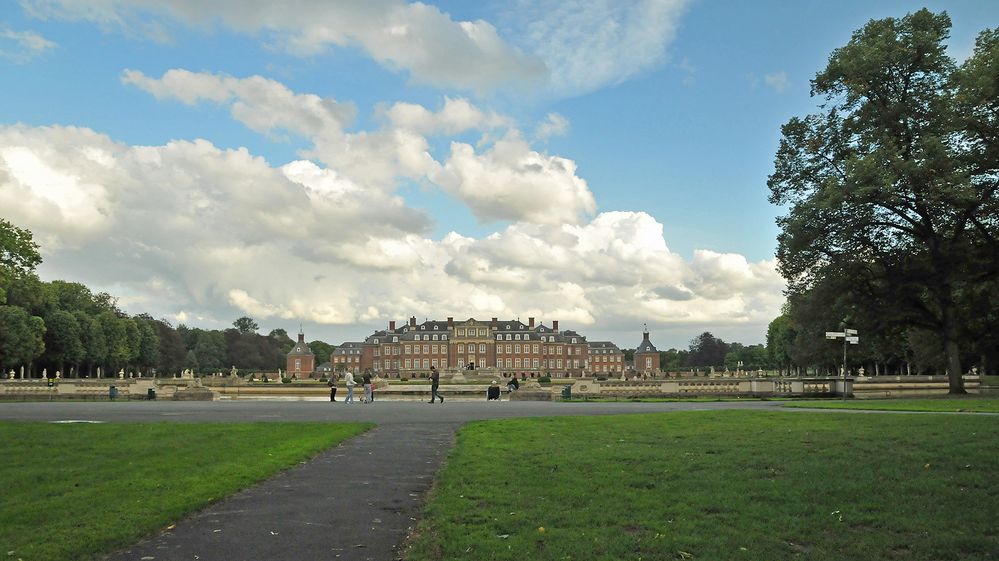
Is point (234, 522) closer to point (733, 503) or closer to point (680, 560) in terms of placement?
point (680, 560)

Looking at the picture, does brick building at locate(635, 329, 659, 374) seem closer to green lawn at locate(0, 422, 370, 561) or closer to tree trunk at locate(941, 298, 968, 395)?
tree trunk at locate(941, 298, 968, 395)

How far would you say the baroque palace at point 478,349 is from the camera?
17350 centimetres

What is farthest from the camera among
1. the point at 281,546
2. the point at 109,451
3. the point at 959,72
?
the point at 959,72

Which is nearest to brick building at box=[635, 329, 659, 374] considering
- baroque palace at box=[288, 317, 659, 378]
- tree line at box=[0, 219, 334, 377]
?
baroque palace at box=[288, 317, 659, 378]

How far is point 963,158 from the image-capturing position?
3222cm

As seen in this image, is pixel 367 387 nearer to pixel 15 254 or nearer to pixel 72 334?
pixel 15 254

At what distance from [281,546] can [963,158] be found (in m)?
33.6

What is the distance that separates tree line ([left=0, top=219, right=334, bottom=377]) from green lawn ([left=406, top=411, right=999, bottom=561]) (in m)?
38.6

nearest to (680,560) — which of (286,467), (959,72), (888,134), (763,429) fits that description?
(286,467)

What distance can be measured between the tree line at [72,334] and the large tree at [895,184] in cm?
4267

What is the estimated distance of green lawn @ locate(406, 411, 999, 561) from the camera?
770 centimetres

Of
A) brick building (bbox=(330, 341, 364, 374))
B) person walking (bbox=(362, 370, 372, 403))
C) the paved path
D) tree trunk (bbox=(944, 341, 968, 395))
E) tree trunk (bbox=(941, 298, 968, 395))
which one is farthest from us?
brick building (bbox=(330, 341, 364, 374))

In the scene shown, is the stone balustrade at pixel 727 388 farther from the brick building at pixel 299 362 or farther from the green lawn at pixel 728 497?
the brick building at pixel 299 362

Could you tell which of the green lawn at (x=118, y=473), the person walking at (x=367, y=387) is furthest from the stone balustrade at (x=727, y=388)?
the green lawn at (x=118, y=473)
